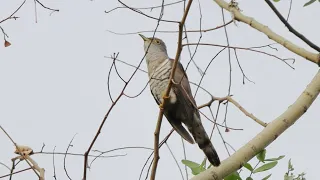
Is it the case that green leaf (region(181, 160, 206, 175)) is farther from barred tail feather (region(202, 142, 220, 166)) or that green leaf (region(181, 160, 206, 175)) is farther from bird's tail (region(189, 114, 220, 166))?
bird's tail (region(189, 114, 220, 166))

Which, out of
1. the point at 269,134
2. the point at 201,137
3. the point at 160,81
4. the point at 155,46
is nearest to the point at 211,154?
the point at 201,137

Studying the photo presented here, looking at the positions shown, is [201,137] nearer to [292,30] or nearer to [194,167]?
[194,167]

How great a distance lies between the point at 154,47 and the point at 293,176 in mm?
2430

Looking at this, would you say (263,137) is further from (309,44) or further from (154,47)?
(154,47)

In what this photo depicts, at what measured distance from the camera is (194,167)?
288 cm

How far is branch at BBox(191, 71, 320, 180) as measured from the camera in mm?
2400

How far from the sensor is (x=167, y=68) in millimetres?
4406

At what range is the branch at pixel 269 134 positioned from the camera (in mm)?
2400

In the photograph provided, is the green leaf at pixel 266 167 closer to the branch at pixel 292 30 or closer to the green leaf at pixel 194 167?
the green leaf at pixel 194 167

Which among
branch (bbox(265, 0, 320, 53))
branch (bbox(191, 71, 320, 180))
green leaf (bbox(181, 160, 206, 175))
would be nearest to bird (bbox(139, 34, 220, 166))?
green leaf (bbox(181, 160, 206, 175))

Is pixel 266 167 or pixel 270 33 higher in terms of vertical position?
pixel 270 33

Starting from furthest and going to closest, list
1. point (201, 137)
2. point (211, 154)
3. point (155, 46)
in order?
point (155, 46), point (201, 137), point (211, 154)

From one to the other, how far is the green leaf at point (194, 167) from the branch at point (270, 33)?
83cm

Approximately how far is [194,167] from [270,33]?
0.85 metres
